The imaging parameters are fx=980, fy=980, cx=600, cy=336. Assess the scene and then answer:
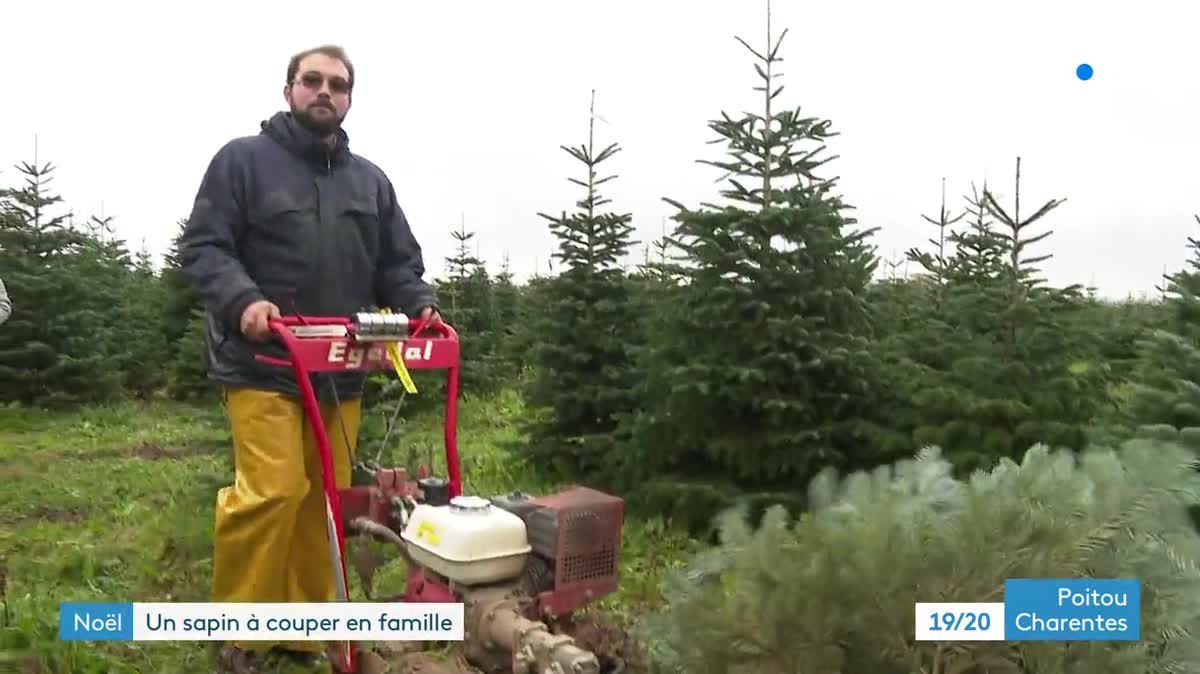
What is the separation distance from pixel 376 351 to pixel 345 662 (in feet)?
3.27

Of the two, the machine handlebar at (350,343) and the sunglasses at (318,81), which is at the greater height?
the sunglasses at (318,81)

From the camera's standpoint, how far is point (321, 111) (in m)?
3.37

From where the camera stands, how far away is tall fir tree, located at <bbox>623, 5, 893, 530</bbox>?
5.19 meters

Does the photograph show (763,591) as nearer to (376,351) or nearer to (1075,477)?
(1075,477)

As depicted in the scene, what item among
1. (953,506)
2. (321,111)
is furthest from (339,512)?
(953,506)

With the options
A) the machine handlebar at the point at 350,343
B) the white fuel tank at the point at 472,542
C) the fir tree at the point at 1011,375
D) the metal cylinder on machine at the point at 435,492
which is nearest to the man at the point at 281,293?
the machine handlebar at the point at 350,343

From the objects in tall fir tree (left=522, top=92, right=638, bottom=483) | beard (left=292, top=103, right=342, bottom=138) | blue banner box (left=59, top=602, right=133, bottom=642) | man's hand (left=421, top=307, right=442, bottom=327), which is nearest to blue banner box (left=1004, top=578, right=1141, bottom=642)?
man's hand (left=421, top=307, right=442, bottom=327)

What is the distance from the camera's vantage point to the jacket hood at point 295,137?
340 centimetres

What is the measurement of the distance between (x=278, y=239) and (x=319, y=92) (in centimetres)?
52

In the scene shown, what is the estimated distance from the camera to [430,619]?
2.90m
